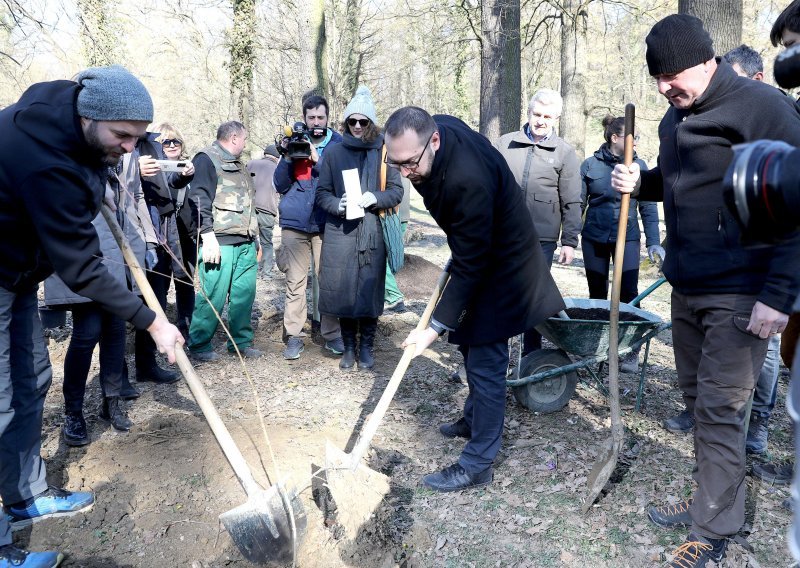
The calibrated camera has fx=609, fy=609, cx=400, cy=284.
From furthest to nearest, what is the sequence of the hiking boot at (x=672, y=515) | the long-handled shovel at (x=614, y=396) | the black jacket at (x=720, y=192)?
the long-handled shovel at (x=614, y=396)
the hiking boot at (x=672, y=515)
the black jacket at (x=720, y=192)

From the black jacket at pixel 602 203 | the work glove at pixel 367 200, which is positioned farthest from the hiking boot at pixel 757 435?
the work glove at pixel 367 200

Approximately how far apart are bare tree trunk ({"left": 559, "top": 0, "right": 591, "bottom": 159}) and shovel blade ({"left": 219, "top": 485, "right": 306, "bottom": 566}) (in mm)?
10511

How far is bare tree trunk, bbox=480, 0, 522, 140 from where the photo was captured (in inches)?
322

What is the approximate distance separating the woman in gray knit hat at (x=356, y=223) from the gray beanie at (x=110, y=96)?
2.40 m

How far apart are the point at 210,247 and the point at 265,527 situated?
2.98m

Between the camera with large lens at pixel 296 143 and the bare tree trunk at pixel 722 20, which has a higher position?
the bare tree trunk at pixel 722 20

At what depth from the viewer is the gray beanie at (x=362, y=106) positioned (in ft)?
16.0

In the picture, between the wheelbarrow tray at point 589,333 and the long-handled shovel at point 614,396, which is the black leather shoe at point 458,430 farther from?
the long-handled shovel at point 614,396

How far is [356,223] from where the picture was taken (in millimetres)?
5051

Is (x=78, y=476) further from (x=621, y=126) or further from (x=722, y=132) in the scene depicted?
(x=621, y=126)

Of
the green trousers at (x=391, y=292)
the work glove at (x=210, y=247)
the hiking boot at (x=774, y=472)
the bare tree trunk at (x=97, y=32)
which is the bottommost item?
the hiking boot at (x=774, y=472)

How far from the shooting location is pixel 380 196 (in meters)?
4.95

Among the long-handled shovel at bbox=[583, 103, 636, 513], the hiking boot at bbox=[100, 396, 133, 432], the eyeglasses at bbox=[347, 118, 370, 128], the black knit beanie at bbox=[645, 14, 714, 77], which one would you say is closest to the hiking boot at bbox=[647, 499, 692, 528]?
the long-handled shovel at bbox=[583, 103, 636, 513]

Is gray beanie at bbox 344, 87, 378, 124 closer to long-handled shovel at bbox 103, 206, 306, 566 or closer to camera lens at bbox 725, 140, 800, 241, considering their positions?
long-handled shovel at bbox 103, 206, 306, 566
